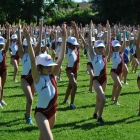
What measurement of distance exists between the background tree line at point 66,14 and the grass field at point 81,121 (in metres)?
37.7

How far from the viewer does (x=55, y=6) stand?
187 ft

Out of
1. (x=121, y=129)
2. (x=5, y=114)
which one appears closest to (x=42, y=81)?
(x=121, y=129)

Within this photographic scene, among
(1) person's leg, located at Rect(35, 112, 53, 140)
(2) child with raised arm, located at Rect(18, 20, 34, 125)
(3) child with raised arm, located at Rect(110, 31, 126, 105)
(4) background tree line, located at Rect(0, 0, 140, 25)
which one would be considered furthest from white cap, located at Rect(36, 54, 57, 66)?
(4) background tree line, located at Rect(0, 0, 140, 25)

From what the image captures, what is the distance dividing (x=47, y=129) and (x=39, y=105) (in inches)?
19.2

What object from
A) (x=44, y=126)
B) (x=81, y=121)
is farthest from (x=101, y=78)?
(x=44, y=126)

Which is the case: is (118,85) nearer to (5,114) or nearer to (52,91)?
(5,114)

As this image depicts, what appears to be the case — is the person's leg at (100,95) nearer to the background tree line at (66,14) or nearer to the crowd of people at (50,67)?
the crowd of people at (50,67)

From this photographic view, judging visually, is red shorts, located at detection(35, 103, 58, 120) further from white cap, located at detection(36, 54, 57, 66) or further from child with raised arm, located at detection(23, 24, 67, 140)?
white cap, located at detection(36, 54, 57, 66)

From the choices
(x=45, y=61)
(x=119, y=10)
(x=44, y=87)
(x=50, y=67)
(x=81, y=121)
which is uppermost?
(x=119, y=10)

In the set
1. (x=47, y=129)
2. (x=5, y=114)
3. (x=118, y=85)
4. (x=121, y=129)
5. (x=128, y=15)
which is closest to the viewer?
(x=47, y=129)

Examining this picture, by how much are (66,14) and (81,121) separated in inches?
1997

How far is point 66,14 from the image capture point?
2335 inches

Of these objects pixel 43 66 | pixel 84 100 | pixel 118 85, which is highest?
pixel 43 66

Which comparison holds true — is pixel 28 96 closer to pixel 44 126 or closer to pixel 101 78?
pixel 101 78
